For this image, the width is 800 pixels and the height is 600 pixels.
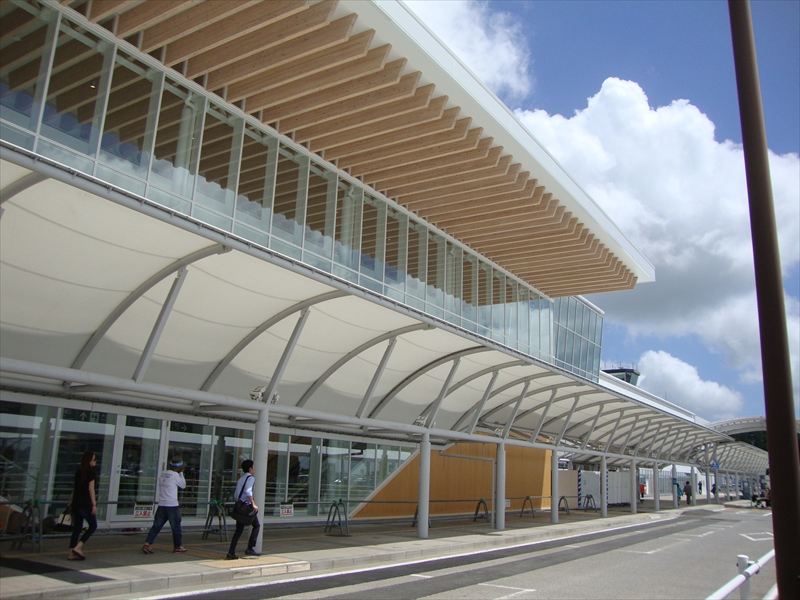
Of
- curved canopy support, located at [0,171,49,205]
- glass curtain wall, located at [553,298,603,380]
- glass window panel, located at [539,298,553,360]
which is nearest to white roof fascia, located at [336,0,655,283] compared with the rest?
curved canopy support, located at [0,171,49,205]

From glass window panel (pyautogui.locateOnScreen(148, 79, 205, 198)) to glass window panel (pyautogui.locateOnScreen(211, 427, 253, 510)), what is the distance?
683 centimetres

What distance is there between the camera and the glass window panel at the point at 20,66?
8.71 m

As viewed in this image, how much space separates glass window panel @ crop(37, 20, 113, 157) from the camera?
9.26m

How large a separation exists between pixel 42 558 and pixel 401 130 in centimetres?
996

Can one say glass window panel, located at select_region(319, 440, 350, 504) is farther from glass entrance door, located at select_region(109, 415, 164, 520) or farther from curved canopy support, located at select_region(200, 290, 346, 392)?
glass entrance door, located at select_region(109, 415, 164, 520)

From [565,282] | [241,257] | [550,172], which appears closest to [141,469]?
[241,257]

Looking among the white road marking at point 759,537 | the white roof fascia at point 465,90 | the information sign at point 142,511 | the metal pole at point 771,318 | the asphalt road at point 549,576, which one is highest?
the white roof fascia at point 465,90

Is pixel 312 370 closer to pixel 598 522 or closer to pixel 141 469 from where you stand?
pixel 141 469

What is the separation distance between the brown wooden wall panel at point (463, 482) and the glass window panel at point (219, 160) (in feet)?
31.1

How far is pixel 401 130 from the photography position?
13.9m

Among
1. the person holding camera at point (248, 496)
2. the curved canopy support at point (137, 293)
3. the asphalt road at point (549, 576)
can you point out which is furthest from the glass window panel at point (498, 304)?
the curved canopy support at point (137, 293)

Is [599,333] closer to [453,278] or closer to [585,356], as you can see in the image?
[585,356]

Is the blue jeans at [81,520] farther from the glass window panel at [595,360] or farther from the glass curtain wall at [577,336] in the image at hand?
the glass window panel at [595,360]

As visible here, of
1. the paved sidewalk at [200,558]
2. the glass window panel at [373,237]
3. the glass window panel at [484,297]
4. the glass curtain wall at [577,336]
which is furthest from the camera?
the glass curtain wall at [577,336]
